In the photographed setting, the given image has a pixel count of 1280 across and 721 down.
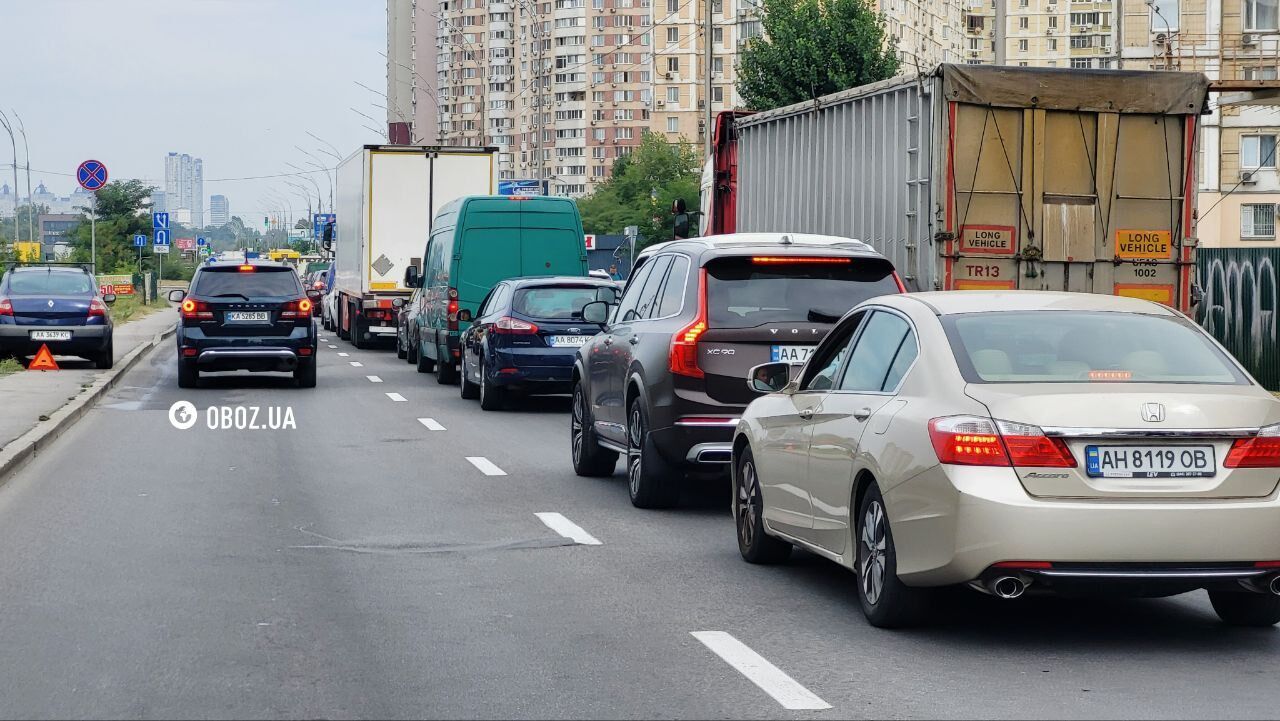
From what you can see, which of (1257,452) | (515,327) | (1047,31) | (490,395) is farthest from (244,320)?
(1047,31)

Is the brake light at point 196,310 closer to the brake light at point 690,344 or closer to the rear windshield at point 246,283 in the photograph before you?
the rear windshield at point 246,283

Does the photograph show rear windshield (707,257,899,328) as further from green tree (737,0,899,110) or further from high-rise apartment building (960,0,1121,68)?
high-rise apartment building (960,0,1121,68)

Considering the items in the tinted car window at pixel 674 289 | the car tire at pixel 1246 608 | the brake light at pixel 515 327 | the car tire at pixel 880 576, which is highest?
the tinted car window at pixel 674 289

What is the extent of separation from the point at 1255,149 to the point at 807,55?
54.6 feet

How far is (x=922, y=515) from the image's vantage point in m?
7.01

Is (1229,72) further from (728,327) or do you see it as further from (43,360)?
(728,327)

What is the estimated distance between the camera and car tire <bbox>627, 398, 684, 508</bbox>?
1152 cm

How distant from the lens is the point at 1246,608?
25.0 ft

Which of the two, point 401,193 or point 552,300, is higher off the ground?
point 401,193

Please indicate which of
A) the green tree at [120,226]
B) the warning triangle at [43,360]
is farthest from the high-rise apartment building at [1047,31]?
the warning triangle at [43,360]

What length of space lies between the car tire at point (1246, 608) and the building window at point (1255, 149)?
56034mm

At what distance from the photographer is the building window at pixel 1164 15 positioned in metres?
60.0

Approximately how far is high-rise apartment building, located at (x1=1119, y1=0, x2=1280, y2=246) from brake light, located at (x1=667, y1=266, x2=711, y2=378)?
162 ft

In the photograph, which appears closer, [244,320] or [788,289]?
[788,289]
